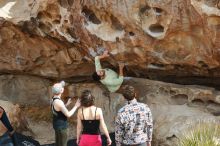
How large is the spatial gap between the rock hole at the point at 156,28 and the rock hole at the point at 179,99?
1.33 m

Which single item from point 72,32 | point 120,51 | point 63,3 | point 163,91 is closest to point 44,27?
point 72,32

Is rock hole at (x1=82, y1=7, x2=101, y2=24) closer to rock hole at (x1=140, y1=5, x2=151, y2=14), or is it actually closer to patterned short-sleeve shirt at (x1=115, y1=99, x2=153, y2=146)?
rock hole at (x1=140, y1=5, x2=151, y2=14)

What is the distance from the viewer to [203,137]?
6.97m

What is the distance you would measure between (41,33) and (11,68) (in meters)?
1.58

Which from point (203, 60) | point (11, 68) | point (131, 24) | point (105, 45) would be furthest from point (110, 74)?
point (11, 68)

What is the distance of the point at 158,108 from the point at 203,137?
1.97m

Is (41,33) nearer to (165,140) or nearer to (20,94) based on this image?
(20,94)

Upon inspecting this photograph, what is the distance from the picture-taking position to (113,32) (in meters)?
8.65

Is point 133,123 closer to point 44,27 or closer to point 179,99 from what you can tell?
point 179,99

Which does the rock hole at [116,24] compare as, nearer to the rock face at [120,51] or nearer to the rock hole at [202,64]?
the rock face at [120,51]

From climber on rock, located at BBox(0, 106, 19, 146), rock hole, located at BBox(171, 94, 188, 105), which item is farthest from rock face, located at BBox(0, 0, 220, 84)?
climber on rock, located at BBox(0, 106, 19, 146)

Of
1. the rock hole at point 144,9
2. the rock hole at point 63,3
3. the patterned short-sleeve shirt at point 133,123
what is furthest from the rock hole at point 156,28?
the patterned short-sleeve shirt at point 133,123

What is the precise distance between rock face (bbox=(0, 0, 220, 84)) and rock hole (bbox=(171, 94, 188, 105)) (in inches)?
16.5

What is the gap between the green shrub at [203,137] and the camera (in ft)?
22.3
